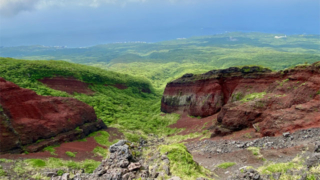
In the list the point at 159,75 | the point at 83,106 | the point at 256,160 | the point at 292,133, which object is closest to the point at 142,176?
the point at 256,160

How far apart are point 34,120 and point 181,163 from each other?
18.9m

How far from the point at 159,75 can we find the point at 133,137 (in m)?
106

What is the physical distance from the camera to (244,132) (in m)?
22.6

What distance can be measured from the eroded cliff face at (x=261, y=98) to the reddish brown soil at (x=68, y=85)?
29297mm

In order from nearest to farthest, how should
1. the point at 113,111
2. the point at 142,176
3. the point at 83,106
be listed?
the point at 142,176 < the point at 83,106 < the point at 113,111

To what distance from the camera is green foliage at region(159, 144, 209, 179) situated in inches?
412

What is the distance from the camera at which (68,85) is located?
52812 mm

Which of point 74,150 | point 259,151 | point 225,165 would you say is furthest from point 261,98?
point 74,150

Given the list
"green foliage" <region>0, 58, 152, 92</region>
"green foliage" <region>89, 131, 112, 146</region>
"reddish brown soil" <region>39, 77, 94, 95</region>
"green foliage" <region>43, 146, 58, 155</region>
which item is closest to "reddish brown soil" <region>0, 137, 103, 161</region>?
"green foliage" <region>43, 146, 58, 155</region>

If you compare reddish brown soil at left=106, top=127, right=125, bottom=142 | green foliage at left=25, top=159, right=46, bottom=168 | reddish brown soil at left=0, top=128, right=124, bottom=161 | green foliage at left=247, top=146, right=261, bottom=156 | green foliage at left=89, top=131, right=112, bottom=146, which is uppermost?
green foliage at left=247, top=146, right=261, bottom=156

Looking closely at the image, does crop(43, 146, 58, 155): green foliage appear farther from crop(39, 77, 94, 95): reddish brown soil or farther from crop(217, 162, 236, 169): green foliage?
crop(39, 77, 94, 95): reddish brown soil

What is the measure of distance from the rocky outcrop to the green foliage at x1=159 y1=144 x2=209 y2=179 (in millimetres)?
15278

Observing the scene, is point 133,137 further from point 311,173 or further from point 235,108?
point 311,173

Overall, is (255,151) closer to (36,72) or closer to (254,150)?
(254,150)
